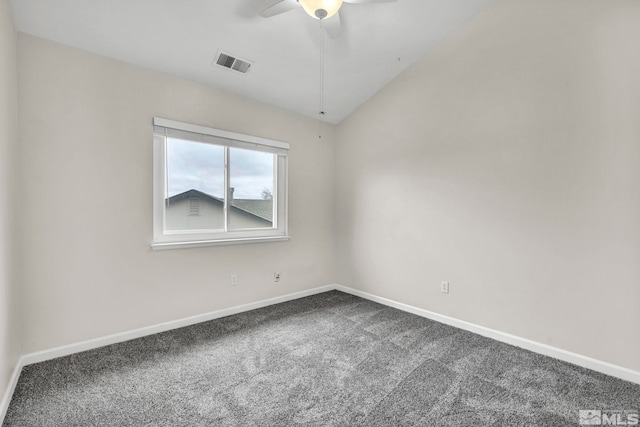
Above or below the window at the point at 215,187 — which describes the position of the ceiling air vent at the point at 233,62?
above

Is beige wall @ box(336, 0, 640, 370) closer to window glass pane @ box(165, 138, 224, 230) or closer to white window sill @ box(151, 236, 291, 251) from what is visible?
white window sill @ box(151, 236, 291, 251)

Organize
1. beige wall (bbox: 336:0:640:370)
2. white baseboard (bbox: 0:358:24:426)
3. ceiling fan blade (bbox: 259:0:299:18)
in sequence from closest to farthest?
white baseboard (bbox: 0:358:24:426)
ceiling fan blade (bbox: 259:0:299:18)
beige wall (bbox: 336:0:640:370)

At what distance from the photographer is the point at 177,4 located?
6.95 ft

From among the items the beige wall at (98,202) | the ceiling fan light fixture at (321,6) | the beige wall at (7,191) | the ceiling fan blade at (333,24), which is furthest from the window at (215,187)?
the ceiling fan light fixture at (321,6)

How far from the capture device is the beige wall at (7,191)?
1.70 metres

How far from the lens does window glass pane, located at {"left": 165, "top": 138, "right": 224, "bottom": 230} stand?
286cm

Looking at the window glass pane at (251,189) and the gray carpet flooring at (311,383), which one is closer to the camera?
the gray carpet flooring at (311,383)

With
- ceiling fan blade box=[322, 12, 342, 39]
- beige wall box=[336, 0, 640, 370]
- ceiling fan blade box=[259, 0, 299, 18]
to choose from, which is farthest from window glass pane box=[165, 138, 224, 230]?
beige wall box=[336, 0, 640, 370]

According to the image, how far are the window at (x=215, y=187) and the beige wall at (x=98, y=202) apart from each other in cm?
11

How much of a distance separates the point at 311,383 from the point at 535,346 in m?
1.84

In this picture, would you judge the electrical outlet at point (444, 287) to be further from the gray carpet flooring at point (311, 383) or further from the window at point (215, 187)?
the window at point (215, 187)

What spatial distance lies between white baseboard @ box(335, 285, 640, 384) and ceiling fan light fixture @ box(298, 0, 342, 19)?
2.82 metres

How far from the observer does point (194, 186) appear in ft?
9.90

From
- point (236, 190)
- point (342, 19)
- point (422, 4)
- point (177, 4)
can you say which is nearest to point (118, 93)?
point (177, 4)
